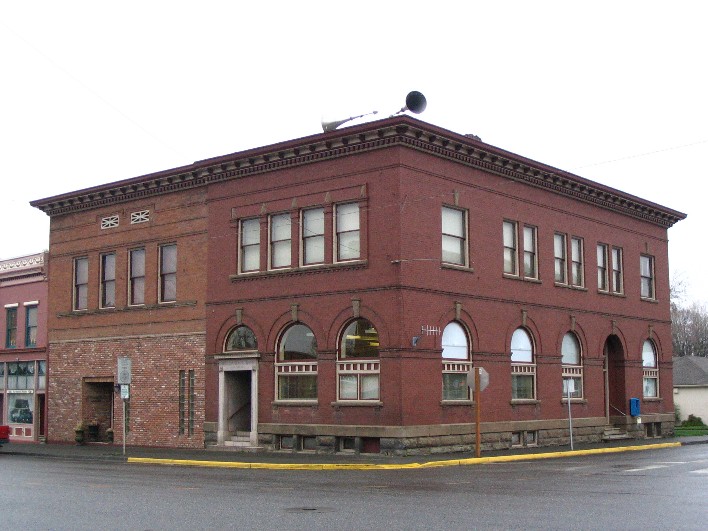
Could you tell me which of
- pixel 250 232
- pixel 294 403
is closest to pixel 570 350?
pixel 294 403

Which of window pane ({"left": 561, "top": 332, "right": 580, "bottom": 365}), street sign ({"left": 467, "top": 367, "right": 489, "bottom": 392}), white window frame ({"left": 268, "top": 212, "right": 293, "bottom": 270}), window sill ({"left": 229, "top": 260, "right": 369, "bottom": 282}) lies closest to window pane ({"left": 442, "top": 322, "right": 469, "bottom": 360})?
street sign ({"left": 467, "top": 367, "right": 489, "bottom": 392})

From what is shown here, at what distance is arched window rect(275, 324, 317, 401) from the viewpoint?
99.7 ft

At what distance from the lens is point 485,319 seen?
31484 mm

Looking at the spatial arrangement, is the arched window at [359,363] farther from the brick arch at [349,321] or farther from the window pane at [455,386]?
the window pane at [455,386]

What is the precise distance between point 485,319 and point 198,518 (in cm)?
1842

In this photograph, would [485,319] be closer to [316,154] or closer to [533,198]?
[533,198]

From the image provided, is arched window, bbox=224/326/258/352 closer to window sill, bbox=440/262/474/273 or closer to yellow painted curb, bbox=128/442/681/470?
yellow painted curb, bbox=128/442/681/470

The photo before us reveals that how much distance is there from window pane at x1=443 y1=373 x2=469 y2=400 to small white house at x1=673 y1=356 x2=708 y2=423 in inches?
1200

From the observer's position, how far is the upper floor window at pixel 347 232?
29.6 m

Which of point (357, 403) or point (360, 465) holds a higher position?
point (357, 403)

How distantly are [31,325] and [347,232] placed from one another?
18302mm

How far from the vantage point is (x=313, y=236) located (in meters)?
30.7

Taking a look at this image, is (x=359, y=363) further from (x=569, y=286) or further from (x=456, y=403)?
(x=569, y=286)

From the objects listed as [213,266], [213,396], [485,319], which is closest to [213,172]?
[213,266]
